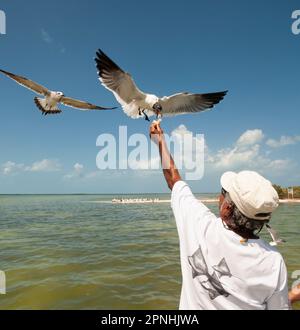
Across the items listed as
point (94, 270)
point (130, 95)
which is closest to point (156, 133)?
point (130, 95)

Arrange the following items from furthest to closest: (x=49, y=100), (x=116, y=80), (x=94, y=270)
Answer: (x=49, y=100), (x=94, y=270), (x=116, y=80)

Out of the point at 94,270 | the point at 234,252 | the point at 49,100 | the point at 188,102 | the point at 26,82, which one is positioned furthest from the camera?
the point at 49,100

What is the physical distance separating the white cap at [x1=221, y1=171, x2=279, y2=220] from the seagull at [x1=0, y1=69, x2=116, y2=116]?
767 cm

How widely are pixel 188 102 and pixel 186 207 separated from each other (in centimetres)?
563

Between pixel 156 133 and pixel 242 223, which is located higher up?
pixel 156 133

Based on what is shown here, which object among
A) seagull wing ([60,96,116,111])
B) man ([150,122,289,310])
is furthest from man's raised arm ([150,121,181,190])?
seagull wing ([60,96,116,111])

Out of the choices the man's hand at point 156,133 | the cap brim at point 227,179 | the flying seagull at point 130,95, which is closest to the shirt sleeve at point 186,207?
the cap brim at point 227,179

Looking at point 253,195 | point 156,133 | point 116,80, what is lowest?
point 253,195

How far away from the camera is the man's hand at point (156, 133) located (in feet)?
6.06

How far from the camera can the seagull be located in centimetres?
836

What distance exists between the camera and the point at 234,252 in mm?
1427

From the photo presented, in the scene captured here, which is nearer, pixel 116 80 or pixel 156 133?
pixel 156 133

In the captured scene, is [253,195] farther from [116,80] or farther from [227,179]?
[116,80]
